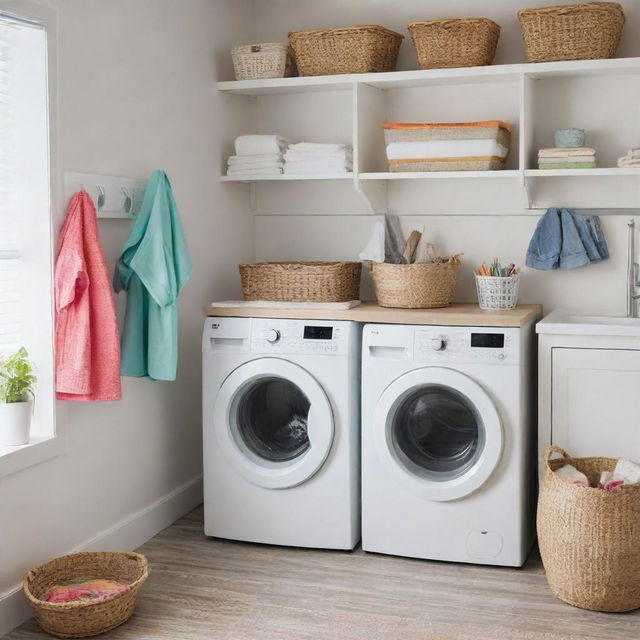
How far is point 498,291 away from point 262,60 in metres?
1.40

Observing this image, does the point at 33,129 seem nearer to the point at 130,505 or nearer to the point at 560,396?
the point at 130,505

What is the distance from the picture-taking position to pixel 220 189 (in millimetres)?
4051

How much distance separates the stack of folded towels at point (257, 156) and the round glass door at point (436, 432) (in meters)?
1.19

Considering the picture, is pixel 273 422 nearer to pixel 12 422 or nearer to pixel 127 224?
pixel 127 224

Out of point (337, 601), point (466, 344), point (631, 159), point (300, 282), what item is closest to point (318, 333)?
point (300, 282)

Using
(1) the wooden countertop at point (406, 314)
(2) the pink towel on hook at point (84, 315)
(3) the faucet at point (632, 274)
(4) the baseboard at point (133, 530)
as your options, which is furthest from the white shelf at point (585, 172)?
(4) the baseboard at point (133, 530)

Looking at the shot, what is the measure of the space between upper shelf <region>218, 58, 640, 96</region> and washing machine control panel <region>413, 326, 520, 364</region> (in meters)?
1.03

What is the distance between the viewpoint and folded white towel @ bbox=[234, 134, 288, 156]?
12.8 feet

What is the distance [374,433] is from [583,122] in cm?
154

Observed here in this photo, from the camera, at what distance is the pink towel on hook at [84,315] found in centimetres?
295

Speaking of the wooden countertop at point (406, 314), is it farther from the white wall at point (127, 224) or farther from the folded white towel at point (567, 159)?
the folded white towel at point (567, 159)

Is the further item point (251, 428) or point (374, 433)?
point (251, 428)

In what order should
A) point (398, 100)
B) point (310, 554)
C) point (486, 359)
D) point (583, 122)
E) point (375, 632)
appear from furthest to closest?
point (398, 100) → point (583, 122) → point (310, 554) → point (486, 359) → point (375, 632)

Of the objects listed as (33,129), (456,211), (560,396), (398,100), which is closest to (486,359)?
(560,396)
